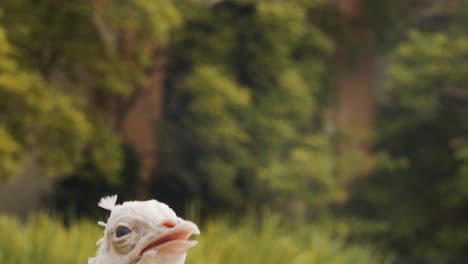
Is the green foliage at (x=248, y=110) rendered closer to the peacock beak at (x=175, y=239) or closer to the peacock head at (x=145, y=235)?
the peacock head at (x=145, y=235)

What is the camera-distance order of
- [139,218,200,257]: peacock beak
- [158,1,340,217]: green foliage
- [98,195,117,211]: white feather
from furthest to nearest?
[158,1,340,217]: green foliage, [98,195,117,211]: white feather, [139,218,200,257]: peacock beak

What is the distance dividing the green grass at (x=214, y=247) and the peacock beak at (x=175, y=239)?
7.84 feet

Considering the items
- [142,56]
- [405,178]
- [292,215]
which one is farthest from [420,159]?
[142,56]

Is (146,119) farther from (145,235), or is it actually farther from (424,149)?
(145,235)

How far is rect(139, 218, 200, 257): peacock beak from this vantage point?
134 inches

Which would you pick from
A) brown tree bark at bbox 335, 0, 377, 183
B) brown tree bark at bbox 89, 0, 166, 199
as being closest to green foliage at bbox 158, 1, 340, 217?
brown tree bark at bbox 89, 0, 166, 199

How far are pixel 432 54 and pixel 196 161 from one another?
14.8 ft

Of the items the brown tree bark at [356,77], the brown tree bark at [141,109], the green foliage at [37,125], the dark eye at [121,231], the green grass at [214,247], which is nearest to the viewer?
the dark eye at [121,231]

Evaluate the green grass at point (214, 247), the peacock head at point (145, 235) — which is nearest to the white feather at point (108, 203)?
the peacock head at point (145, 235)

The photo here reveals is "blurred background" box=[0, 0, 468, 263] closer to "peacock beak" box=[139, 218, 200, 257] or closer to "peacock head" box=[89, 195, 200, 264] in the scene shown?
"peacock head" box=[89, 195, 200, 264]

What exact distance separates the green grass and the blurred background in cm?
305

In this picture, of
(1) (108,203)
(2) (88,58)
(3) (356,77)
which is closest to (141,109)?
(2) (88,58)

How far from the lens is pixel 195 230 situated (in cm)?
340

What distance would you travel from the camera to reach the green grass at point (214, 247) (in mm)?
6195
